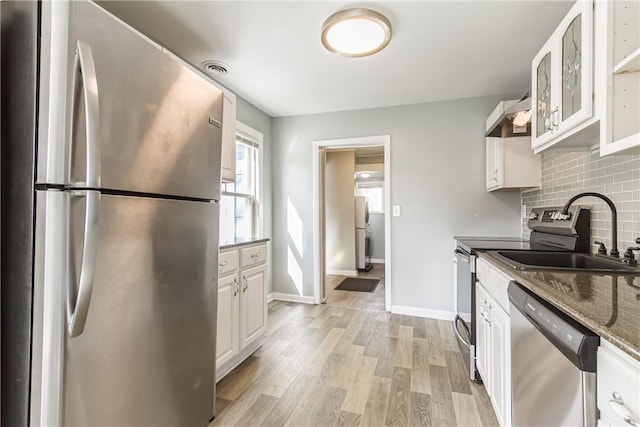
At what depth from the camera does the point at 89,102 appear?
0.85m

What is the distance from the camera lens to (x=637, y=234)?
1.44 meters

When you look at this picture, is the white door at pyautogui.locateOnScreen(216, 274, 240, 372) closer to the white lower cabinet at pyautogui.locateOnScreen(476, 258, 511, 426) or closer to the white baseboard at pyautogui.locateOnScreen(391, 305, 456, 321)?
the white lower cabinet at pyautogui.locateOnScreen(476, 258, 511, 426)

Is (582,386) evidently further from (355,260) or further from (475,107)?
(355,260)

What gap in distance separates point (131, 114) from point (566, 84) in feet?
6.27

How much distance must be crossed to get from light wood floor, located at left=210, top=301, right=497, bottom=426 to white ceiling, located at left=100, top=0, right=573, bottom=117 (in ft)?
7.70

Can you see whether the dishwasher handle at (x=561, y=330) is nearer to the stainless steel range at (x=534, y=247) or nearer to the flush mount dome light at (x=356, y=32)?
the stainless steel range at (x=534, y=247)

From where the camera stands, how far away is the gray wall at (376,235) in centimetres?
671

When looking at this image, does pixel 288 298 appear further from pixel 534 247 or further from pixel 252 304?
pixel 534 247

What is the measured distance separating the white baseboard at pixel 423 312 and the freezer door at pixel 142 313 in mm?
2346

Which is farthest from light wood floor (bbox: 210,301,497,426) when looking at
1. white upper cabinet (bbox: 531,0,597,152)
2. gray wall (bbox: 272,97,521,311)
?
white upper cabinet (bbox: 531,0,597,152)

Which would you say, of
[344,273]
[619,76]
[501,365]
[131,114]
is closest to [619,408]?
[501,365]

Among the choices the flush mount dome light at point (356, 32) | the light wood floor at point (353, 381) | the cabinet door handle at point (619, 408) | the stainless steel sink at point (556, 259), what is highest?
the flush mount dome light at point (356, 32)

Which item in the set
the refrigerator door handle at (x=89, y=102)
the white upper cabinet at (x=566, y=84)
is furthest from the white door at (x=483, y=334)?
the refrigerator door handle at (x=89, y=102)

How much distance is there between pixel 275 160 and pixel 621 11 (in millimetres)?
3234
